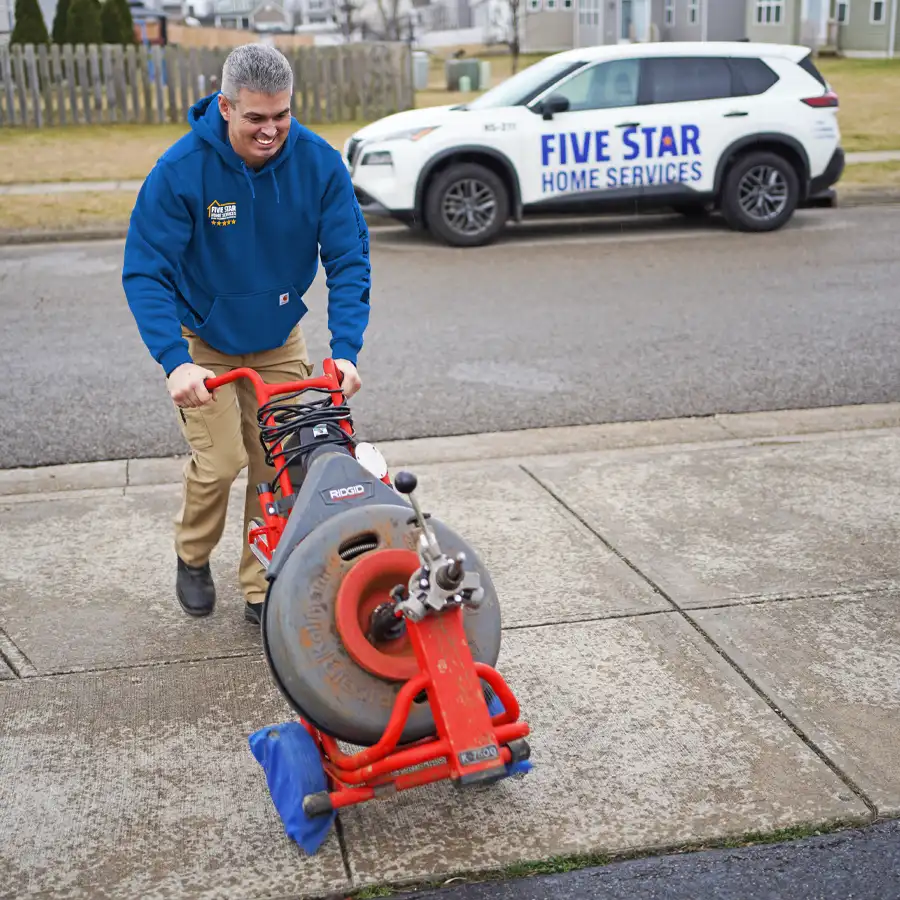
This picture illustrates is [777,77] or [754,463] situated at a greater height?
[777,77]

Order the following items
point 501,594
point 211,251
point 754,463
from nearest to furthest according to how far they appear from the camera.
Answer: point 211,251 < point 501,594 < point 754,463

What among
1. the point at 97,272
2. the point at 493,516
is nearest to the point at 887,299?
the point at 493,516

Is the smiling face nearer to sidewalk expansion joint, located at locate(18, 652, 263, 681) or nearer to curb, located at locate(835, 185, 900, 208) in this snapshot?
sidewalk expansion joint, located at locate(18, 652, 263, 681)

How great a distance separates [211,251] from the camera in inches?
149

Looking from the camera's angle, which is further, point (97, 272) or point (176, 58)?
point (176, 58)

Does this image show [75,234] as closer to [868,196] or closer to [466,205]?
[466,205]

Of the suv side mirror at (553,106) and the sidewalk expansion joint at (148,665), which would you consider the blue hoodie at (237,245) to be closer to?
the sidewalk expansion joint at (148,665)

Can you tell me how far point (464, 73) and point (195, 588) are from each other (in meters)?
31.9

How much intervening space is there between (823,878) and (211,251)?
244 cm

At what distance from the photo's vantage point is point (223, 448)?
406cm

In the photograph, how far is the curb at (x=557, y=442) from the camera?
19.4ft

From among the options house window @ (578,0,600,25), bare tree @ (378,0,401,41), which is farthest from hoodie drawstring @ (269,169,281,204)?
house window @ (578,0,600,25)

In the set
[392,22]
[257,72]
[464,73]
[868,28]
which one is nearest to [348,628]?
[257,72]

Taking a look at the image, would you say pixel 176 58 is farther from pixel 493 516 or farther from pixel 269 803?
pixel 269 803
